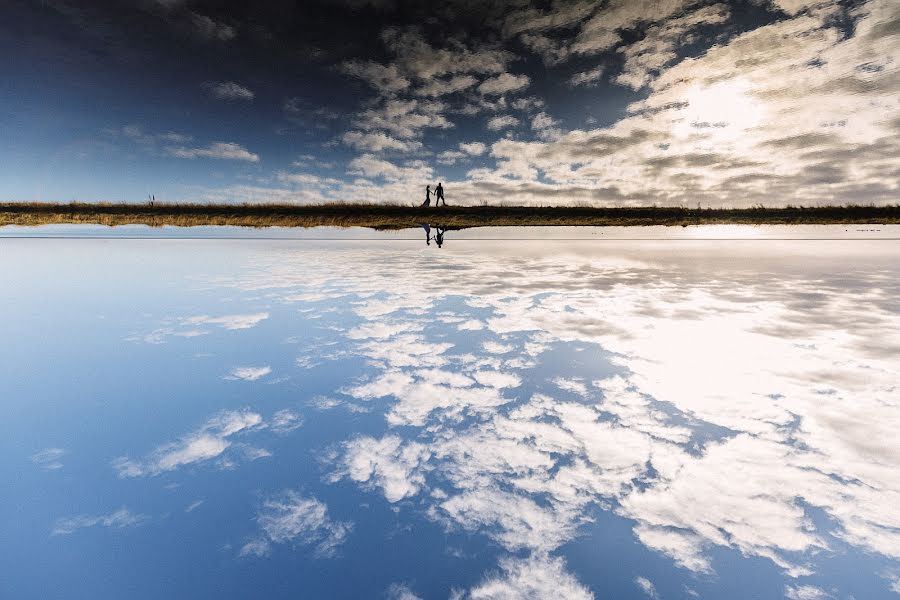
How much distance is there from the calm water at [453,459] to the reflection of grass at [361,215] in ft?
37.5

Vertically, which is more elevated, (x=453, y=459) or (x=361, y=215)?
(x=361, y=215)

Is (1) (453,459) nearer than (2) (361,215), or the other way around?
(1) (453,459)

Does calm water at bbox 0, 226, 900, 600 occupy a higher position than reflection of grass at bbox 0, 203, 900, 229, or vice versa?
reflection of grass at bbox 0, 203, 900, 229

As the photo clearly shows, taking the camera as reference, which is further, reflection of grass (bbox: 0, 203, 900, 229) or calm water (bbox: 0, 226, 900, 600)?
reflection of grass (bbox: 0, 203, 900, 229)

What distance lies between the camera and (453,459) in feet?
10.3

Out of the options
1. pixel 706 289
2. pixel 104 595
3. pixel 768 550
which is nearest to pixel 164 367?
pixel 104 595

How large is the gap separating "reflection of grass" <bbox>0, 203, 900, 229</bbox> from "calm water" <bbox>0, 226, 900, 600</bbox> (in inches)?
450

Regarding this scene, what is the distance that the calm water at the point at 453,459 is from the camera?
2.13 meters

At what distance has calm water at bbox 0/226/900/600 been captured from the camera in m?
2.13

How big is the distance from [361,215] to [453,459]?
15965 millimetres

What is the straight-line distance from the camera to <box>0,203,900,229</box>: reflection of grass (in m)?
17.3

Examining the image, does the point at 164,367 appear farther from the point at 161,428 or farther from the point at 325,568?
the point at 325,568

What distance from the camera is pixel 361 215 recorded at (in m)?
17.7

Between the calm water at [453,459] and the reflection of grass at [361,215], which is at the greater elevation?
the reflection of grass at [361,215]
